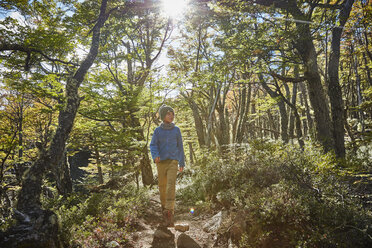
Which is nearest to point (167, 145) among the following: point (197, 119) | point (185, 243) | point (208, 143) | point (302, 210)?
point (185, 243)

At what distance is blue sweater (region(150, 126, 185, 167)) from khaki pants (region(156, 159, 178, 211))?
0.44ft

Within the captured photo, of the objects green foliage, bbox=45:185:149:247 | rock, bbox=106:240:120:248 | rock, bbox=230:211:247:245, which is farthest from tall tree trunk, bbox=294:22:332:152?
rock, bbox=106:240:120:248

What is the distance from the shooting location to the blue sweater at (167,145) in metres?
4.18

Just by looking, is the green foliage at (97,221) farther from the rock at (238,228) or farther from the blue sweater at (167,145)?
the rock at (238,228)

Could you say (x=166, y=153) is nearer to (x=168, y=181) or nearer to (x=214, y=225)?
(x=168, y=181)

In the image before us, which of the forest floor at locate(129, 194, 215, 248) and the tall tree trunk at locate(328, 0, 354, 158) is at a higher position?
the tall tree trunk at locate(328, 0, 354, 158)

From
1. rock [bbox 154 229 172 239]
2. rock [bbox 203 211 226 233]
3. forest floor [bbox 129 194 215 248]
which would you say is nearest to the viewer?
forest floor [bbox 129 194 215 248]

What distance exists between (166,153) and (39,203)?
2.35 meters

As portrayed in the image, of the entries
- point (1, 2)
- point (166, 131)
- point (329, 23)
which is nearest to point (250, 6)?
point (329, 23)

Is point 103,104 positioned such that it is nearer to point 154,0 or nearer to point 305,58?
point 154,0

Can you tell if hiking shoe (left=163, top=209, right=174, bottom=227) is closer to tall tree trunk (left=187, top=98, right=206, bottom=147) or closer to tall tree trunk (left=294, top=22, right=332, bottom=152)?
tall tree trunk (left=294, top=22, right=332, bottom=152)

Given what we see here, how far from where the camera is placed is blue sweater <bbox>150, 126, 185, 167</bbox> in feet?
13.7

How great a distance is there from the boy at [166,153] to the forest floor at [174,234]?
22.2 inches

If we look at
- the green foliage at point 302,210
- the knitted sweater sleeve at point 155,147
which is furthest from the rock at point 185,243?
the knitted sweater sleeve at point 155,147
